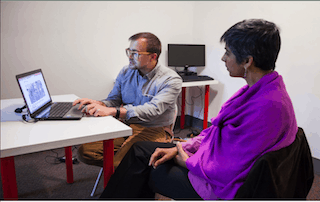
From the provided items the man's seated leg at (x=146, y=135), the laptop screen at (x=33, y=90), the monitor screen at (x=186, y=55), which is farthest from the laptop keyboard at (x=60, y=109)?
the monitor screen at (x=186, y=55)

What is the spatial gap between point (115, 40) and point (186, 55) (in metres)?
1.07

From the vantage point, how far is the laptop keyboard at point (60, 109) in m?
1.44

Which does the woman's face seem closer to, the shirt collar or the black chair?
the black chair

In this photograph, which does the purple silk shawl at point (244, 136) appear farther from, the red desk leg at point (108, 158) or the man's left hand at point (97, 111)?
the man's left hand at point (97, 111)

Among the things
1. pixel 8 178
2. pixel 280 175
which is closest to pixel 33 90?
pixel 8 178

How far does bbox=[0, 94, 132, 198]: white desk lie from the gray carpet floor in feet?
2.55

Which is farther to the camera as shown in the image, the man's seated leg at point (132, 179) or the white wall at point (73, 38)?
the white wall at point (73, 38)

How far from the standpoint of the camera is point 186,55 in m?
3.54

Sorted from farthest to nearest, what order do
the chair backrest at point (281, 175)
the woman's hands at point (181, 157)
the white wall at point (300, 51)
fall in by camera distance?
the white wall at point (300, 51), the woman's hands at point (181, 157), the chair backrest at point (281, 175)

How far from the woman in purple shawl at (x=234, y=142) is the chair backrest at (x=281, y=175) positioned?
0.06 metres

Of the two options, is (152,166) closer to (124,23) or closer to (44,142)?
(44,142)

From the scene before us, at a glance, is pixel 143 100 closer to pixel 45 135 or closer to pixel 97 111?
pixel 97 111

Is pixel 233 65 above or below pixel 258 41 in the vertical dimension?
below

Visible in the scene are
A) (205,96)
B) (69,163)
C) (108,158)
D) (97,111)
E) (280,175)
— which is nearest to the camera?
(280,175)
